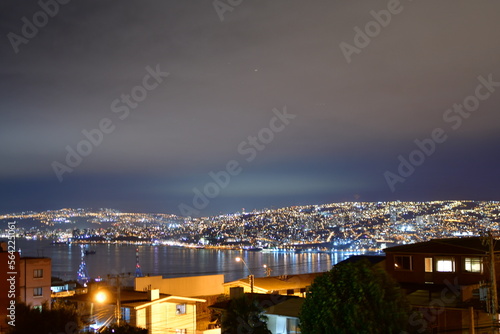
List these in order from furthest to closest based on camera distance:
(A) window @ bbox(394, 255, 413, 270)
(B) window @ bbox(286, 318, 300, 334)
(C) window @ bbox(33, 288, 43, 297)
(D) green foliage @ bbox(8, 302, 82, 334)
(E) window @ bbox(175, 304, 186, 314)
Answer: (C) window @ bbox(33, 288, 43, 297), (E) window @ bbox(175, 304, 186, 314), (A) window @ bbox(394, 255, 413, 270), (B) window @ bbox(286, 318, 300, 334), (D) green foliage @ bbox(8, 302, 82, 334)

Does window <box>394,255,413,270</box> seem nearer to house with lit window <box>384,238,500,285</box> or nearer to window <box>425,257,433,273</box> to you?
house with lit window <box>384,238,500,285</box>

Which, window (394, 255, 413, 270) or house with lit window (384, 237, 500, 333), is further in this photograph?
window (394, 255, 413, 270)

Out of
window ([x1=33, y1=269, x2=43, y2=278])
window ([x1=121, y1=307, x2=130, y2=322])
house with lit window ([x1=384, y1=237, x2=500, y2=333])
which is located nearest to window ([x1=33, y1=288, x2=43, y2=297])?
window ([x1=33, y1=269, x2=43, y2=278])

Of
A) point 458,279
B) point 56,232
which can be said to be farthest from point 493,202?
point 56,232

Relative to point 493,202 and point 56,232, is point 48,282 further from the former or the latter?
point 56,232

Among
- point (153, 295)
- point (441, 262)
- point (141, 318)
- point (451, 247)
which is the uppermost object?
point (451, 247)

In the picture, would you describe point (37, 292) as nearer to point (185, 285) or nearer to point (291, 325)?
point (185, 285)

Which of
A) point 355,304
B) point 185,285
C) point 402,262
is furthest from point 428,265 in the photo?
point 185,285
